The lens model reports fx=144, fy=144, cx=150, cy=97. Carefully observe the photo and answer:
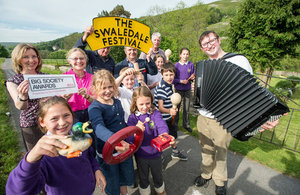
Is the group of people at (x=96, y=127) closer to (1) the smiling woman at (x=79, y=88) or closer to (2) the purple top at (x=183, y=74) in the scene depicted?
(1) the smiling woman at (x=79, y=88)

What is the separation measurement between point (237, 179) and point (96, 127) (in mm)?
2868

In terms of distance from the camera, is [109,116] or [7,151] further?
[7,151]

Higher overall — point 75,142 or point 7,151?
point 75,142

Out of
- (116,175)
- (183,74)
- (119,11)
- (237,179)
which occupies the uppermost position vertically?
(119,11)

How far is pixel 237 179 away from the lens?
9.16 feet

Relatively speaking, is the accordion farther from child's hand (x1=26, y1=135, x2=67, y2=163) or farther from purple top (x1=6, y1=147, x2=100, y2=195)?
child's hand (x1=26, y1=135, x2=67, y2=163)

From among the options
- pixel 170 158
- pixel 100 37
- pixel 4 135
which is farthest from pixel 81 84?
pixel 4 135

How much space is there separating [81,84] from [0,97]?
891 cm

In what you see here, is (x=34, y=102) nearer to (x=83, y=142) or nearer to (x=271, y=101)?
(x=83, y=142)

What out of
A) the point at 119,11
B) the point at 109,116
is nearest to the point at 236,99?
the point at 109,116

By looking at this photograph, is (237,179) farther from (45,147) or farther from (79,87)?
(79,87)

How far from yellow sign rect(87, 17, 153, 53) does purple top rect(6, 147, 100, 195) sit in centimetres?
199

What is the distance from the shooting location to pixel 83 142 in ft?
3.29

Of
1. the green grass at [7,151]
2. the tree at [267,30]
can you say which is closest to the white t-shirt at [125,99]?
the green grass at [7,151]
